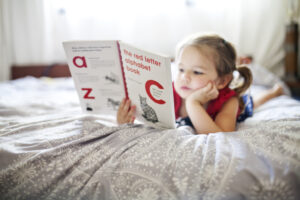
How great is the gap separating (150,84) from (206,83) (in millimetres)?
234

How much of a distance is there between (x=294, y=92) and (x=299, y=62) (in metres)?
0.31

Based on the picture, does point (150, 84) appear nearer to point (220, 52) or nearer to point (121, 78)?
point (121, 78)

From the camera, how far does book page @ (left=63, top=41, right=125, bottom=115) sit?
63cm

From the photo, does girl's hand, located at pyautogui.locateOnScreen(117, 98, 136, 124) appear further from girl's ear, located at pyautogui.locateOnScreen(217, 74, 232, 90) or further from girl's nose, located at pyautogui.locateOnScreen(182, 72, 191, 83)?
girl's ear, located at pyautogui.locateOnScreen(217, 74, 232, 90)

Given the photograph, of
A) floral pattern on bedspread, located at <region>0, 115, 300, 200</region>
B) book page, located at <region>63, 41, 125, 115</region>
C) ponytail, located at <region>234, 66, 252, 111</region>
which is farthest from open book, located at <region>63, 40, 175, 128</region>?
ponytail, located at <region>234, 66, 252, 111</region>

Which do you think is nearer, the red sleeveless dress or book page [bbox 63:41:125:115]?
book page [bbox 63:41:125:115]

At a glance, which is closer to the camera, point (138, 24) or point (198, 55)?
point (198, 55)

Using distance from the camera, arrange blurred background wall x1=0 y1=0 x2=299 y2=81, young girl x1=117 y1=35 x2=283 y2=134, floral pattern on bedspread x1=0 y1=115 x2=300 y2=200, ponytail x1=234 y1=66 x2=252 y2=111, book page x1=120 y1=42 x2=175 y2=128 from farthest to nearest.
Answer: blurred background wall x1=0 y1=0 x2=299 y2=81
ponytail x1=234 y1=66 x2=252 y2=111
young girl x1=117 y1=35 x2=283 y2=134
book page x1=120 y1=42 x2=175 y2=128
floral pattern on bedspread x1=0 y1=115 x2=300 y2=200

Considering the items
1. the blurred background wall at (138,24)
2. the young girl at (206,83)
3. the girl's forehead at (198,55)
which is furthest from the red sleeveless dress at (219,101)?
the blurred background wall at (138,24)

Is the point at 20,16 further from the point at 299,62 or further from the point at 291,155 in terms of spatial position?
the point at 299,62

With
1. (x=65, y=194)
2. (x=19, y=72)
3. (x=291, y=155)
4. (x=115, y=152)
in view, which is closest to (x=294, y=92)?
(x=291, y=155)

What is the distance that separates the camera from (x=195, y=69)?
0.72 metres

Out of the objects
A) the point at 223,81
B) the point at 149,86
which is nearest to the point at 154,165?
the point at 149,86

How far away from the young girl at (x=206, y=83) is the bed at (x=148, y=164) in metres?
0.13
